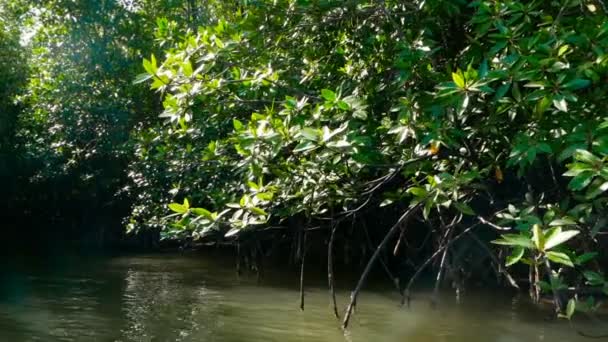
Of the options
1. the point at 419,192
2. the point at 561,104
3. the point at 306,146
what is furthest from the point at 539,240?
the point at 306,146

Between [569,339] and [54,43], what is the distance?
8.41 meters

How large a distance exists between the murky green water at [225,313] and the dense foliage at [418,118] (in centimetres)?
49

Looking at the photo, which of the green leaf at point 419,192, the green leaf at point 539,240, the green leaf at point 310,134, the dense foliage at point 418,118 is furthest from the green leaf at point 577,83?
the green leaf at point 310,134

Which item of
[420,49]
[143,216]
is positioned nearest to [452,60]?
[420,49]

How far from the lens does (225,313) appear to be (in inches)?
239

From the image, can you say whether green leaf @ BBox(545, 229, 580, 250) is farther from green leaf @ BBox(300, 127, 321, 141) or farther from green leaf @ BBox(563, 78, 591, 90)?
green leaf @ BBox(300, 127, 321, 141)

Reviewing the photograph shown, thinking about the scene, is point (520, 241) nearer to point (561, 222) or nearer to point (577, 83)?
point (561, 222)

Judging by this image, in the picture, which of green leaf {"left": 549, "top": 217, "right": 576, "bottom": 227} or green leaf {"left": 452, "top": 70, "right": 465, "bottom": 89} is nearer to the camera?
green leaf {"left": 549, "top": 217, "right": 576, "bottom": 227}

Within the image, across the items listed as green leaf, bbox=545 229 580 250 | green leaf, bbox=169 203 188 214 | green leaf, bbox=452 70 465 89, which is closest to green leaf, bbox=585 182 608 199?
green leaf, bbox=545 229 580 250

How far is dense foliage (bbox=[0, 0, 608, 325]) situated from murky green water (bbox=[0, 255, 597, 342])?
0.49 m

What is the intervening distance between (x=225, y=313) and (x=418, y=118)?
3035mm

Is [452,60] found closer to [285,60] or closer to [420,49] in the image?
[420,49]

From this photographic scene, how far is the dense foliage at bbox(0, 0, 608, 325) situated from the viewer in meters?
3.11

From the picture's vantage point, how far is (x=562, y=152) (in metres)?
3.07
